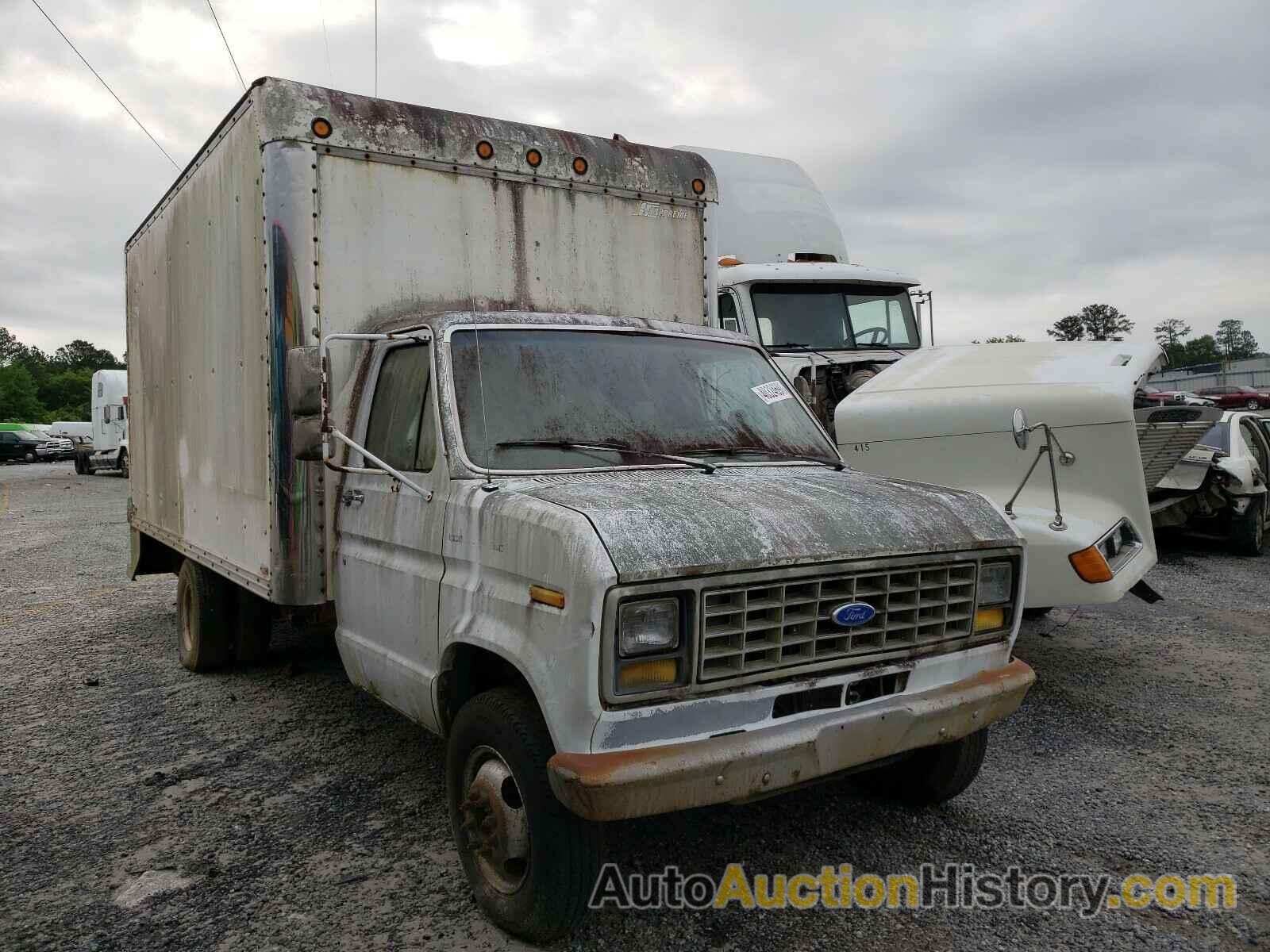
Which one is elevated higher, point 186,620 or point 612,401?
point 612,401

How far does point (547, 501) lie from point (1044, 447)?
149 inches

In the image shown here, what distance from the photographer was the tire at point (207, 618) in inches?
252

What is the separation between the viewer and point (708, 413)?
169 inches

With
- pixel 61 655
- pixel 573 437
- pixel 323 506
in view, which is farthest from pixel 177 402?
pixel 573 437

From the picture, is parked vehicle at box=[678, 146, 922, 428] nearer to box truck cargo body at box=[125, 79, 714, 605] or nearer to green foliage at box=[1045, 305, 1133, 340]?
box truck cargo body at box=[125, 79, 714, 605]

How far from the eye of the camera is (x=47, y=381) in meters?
101

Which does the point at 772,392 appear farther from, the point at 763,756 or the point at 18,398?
the point at 18,398

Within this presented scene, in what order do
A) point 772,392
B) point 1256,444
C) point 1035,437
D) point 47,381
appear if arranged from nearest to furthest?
1. point 772,392
2. point 1035,437
3. point 1256,444
4. point 47,381

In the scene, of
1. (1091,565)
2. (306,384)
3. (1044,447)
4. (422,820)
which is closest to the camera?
(306,384)

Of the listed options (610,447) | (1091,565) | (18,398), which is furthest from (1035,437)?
(18,398)

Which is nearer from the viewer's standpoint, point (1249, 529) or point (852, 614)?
point (852, 614)

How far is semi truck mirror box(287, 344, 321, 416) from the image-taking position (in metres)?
3.82

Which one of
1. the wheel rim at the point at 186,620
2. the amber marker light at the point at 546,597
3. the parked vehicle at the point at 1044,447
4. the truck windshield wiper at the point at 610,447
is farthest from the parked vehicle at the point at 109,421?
the amber marker light at the point at 546,597

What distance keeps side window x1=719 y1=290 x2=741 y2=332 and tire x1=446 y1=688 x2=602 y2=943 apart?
22.2ft
